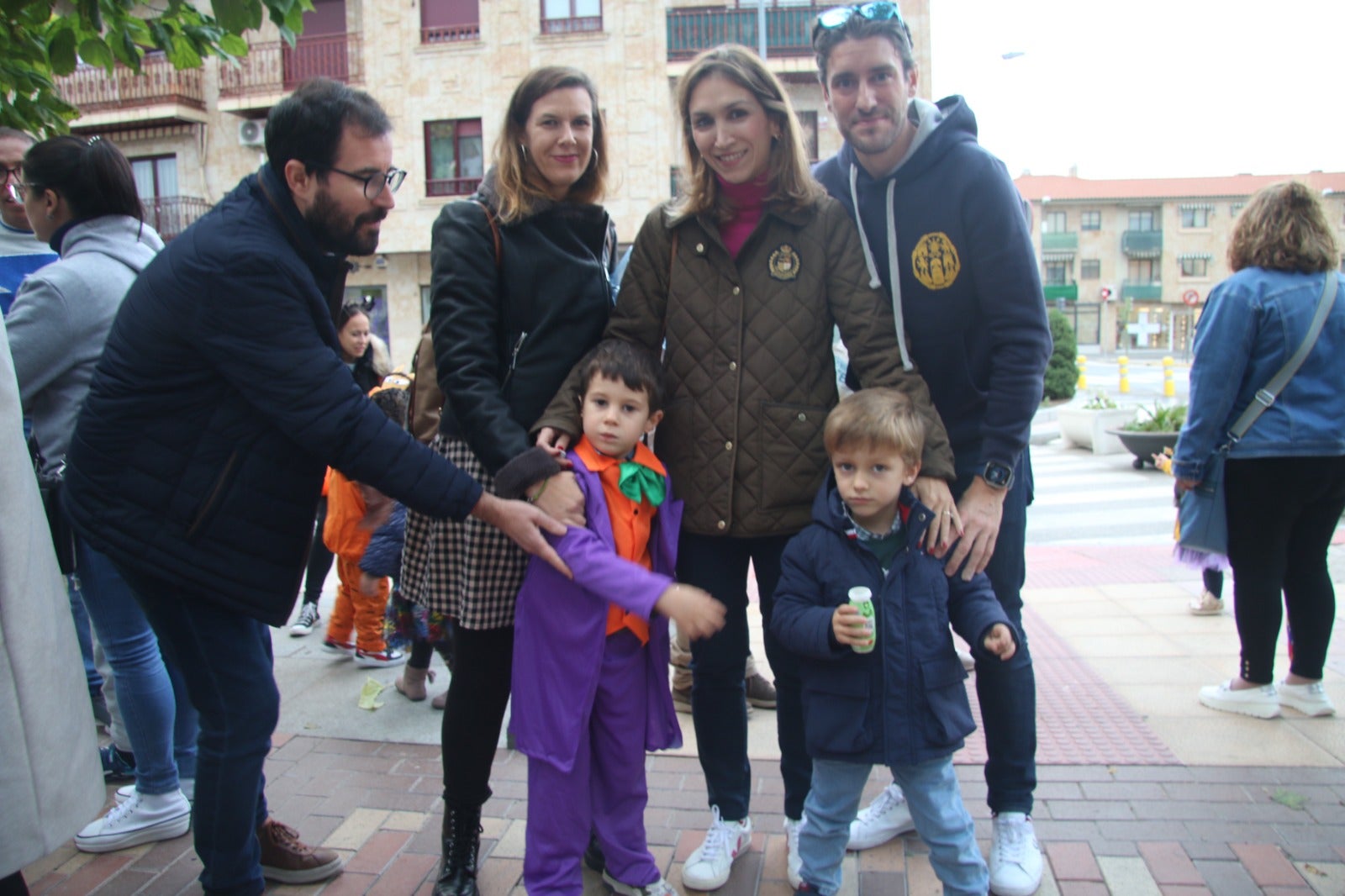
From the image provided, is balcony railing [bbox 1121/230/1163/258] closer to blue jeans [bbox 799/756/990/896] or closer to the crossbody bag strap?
the crossbody bag strap

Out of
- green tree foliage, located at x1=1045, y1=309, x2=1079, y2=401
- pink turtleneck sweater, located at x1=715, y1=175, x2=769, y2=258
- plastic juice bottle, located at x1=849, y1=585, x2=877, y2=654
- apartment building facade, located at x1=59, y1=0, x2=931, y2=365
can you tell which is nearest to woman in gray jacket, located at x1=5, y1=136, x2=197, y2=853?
pink turtleneck sweater, located at x1=715, y1=175, x2=769, y2=258

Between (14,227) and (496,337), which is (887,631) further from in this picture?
(14,227)

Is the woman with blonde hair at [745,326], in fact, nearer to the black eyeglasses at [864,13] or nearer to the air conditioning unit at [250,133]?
the black eyeglasses at [864,13]

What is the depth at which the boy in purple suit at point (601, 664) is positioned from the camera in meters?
2.35

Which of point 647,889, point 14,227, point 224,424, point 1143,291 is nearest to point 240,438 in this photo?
point 224,424

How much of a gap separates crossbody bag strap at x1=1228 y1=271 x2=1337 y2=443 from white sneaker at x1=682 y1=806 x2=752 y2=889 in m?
2.32

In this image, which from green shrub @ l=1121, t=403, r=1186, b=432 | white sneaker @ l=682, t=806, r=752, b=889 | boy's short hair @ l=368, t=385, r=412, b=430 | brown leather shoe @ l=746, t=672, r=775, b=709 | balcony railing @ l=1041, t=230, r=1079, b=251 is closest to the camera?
white sneaker @ l=682, t=806, r=752, b=889

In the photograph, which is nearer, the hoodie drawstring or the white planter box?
the hoodie drawstring

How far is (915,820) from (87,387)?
2.70 metres

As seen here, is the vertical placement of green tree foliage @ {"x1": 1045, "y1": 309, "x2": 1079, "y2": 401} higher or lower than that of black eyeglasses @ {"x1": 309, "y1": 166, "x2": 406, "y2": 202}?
lower

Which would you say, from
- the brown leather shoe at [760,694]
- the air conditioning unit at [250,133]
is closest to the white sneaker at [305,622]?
the brown leather shoe at [760,694]

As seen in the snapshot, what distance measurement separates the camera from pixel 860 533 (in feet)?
7.73

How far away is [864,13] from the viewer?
2480 mm

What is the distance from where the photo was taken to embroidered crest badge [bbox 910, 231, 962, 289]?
2535mm
